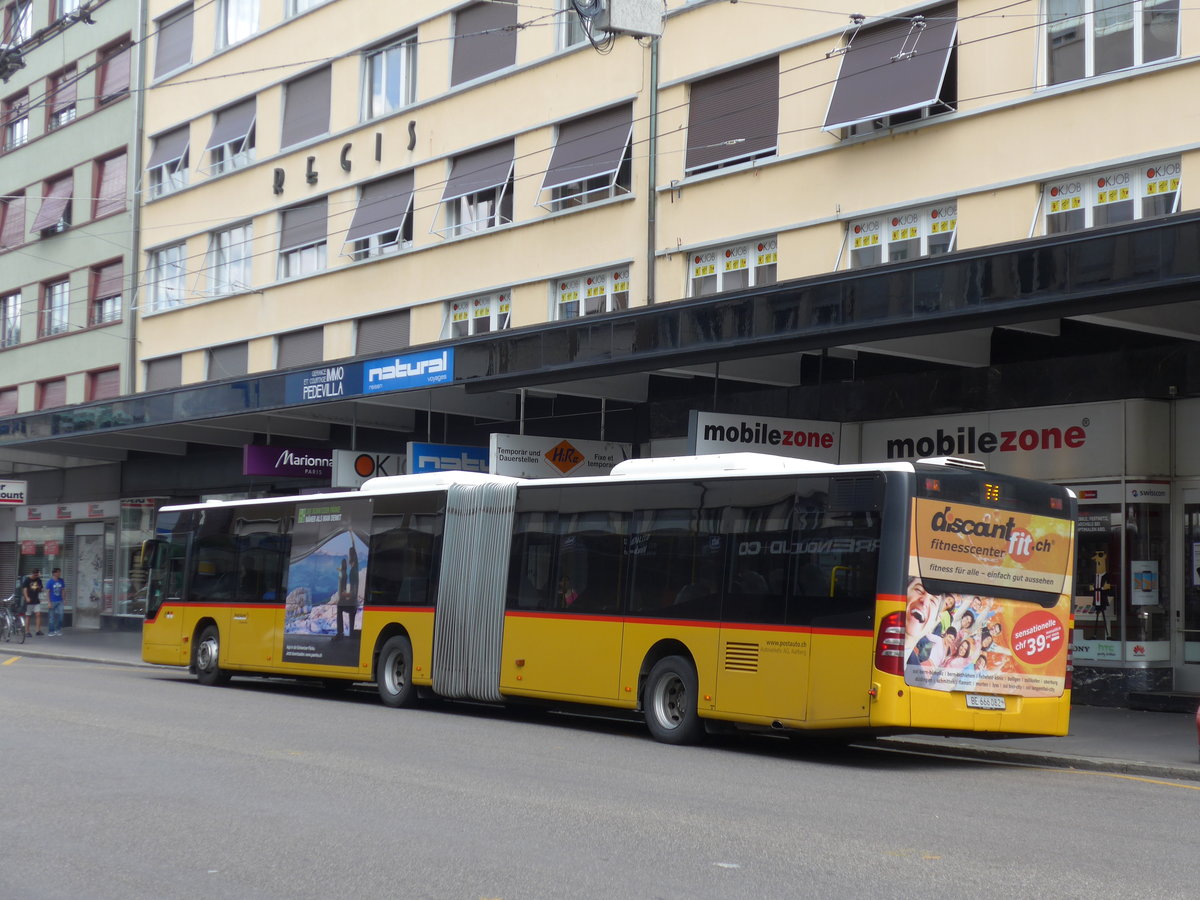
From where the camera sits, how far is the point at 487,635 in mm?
17266

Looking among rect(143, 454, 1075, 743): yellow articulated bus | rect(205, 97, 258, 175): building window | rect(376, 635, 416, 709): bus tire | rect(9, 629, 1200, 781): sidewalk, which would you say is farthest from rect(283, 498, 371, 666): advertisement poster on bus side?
rect(205, 97, 258, 175): building window

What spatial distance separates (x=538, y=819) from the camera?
9.13 meters

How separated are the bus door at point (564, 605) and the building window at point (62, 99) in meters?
30.9

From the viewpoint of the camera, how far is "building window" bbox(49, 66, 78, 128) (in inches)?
1681

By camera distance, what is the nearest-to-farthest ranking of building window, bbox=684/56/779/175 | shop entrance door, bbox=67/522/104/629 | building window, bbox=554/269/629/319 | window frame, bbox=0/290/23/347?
building window, bbox=684/56/779/175, building window, bbox=554/269/629/319, shop entrance door, bbox=67/522/104/629, window frame, bbox=0/290/23/347

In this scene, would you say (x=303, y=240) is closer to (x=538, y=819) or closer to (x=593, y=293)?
(x=593, y=293)

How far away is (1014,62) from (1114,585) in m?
6.88

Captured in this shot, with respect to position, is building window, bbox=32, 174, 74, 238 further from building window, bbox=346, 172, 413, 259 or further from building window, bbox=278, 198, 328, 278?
building window, bbox=346, 172, 413, 259

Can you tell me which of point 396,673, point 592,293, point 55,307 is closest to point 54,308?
point 55,307

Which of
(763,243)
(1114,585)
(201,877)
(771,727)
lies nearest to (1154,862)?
(201,877)

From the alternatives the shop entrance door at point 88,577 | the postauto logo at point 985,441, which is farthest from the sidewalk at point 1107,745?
the shop entrance door at point 88,577

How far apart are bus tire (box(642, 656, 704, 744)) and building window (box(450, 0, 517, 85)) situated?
16.6 m

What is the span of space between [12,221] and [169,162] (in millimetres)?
9374

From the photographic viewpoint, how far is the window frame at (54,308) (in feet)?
137
